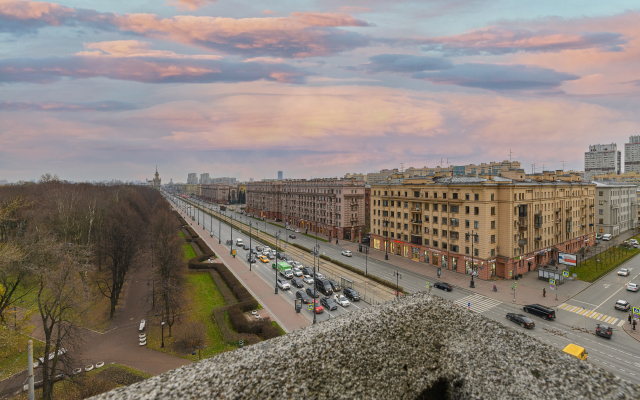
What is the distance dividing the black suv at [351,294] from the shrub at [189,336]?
17870 millimetres

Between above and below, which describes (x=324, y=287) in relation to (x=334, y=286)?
above

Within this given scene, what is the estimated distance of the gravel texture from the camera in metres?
7.67

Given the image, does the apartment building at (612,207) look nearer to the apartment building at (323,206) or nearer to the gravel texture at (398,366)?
the apartment building at (323,206)

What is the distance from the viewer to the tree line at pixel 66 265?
66.1 feet

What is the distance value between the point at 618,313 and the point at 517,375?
3818 cm

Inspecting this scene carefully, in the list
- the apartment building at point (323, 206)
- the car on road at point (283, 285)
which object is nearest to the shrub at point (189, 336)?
the car on road at point (283, 285)

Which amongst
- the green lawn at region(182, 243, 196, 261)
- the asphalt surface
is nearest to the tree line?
the green lawn at region(182, 243, 196, 261)

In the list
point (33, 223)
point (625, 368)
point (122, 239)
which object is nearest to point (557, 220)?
point (625, 368)

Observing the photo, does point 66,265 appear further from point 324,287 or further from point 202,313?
point 324,287

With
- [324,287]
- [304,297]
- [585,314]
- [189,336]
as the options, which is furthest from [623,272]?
[189,336]

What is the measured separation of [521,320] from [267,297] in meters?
29.1

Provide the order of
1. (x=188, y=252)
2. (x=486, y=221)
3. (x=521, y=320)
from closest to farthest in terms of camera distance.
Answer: (x=521, y=320)
(x=486, y=221)
(x=188, y=252)

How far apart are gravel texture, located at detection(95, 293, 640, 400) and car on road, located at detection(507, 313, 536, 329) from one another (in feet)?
84.4

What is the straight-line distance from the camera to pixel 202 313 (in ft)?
110
